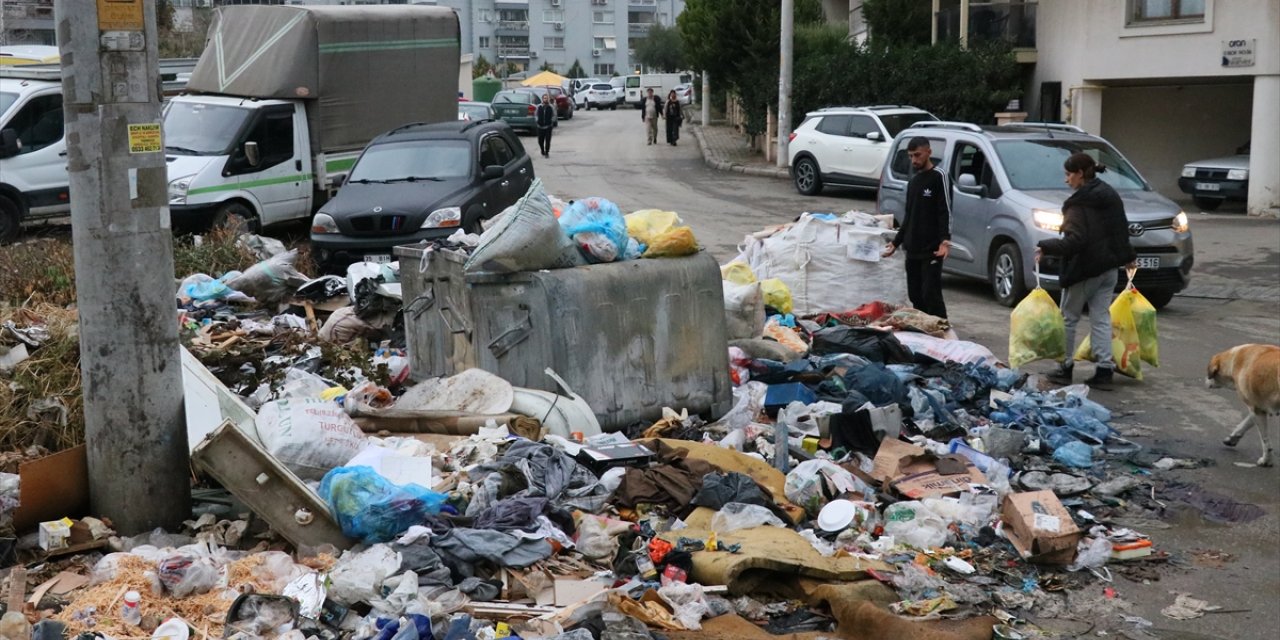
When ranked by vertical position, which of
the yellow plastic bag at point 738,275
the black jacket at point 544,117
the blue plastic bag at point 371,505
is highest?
the black jacket at point 544,117

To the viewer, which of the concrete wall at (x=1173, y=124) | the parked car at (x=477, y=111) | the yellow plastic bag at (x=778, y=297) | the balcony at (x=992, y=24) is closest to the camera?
the yellow plastic bag at (x=778, y=297)

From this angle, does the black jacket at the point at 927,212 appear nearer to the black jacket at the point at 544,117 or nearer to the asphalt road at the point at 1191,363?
the asphalt road at the point at 1191,363

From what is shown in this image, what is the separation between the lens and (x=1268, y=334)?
12109mm

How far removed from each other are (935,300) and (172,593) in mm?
7418

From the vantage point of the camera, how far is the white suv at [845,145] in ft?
78.5

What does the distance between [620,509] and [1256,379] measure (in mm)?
4060

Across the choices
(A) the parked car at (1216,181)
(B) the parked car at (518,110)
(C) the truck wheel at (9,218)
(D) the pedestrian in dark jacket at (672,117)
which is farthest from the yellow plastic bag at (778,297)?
(B) the parked car at (518,110)

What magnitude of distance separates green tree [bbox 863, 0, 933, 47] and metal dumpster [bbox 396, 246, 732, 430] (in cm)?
2279

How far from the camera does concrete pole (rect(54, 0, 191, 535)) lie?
5.31m

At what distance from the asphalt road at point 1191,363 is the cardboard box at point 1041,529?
0.30m

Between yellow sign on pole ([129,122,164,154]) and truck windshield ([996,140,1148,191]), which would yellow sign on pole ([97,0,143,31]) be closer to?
yellow sign on pole ([129,122,164,154])

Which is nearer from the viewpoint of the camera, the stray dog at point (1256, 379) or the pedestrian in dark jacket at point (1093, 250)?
the stray dog at point (1256, 379)

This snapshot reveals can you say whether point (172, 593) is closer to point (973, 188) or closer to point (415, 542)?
point (415, 542)

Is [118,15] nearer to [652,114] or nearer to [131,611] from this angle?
[131,611]
